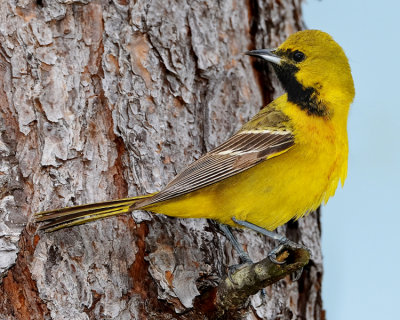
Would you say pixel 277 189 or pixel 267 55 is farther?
pixel 267 55

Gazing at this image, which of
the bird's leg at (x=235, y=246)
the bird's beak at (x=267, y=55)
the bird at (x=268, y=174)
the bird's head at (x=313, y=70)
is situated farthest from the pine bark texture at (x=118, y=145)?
the bird's head at (x=313, y=70)

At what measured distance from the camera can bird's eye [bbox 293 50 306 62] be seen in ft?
13.1

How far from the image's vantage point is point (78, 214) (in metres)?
3.15

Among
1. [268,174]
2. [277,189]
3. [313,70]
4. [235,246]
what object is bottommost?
[235,246]

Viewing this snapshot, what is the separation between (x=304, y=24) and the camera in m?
5.07

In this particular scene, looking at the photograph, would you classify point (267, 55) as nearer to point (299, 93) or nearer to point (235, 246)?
point (299, 93)

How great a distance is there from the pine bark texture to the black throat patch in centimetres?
38

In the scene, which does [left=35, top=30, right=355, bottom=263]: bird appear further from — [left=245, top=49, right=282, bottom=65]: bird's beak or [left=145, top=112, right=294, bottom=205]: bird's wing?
[left=245, top=49, right=282, bottom=65]: bird's beak

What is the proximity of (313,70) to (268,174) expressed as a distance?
862 mm

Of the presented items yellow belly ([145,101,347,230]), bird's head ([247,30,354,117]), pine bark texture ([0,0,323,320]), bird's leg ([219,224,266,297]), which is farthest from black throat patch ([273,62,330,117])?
bird's leg ([219,224,266,297])

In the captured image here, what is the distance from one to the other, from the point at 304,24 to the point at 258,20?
25.6 inches

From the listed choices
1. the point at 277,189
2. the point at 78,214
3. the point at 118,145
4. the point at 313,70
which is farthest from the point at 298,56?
the point at 78,214

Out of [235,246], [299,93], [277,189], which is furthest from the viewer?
[299,93]

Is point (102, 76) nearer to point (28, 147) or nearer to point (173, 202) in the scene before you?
point (28, 147)
